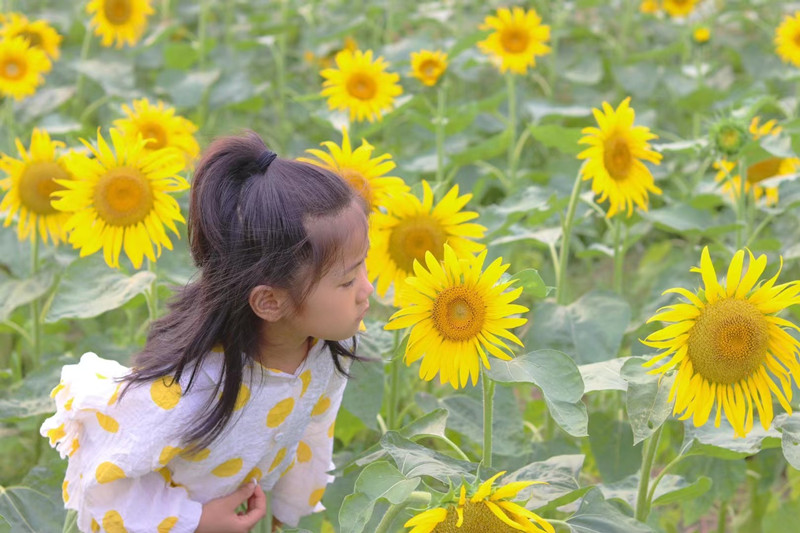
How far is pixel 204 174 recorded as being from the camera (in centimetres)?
123

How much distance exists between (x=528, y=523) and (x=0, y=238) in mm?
1368

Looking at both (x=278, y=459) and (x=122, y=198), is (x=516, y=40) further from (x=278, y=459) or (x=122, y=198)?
(x=278, y=459)

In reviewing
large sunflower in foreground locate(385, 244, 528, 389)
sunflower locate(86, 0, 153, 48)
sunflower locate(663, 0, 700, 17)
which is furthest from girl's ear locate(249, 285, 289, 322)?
sunflower locate(663, 0, 700, 17)

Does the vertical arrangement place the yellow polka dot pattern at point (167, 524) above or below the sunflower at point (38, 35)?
above

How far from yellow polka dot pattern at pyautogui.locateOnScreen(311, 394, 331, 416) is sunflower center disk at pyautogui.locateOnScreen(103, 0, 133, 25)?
6.04 feet

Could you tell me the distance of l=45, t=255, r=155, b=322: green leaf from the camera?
160 cm

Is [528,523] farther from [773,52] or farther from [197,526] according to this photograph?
[773,52]

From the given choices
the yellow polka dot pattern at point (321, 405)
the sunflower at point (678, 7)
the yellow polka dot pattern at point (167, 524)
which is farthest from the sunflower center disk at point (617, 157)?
the sunflower at point (678, 7)

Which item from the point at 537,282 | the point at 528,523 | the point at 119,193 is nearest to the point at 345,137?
the point at 119,193

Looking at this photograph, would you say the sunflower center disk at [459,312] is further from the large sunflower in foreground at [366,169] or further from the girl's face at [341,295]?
the large sunflower in foreground at [366,169]

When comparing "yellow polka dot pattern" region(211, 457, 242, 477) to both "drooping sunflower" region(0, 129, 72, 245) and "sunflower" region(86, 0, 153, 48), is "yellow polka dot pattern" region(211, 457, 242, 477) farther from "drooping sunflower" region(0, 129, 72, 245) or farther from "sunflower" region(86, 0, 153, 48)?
"sunflower" region(86, 0, 153, 48)

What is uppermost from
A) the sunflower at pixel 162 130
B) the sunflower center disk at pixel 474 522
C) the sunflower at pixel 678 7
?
the sunflower center disk at pixel 474 522

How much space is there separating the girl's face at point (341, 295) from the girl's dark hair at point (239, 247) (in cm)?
1

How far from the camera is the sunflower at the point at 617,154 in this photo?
5.38 feet
